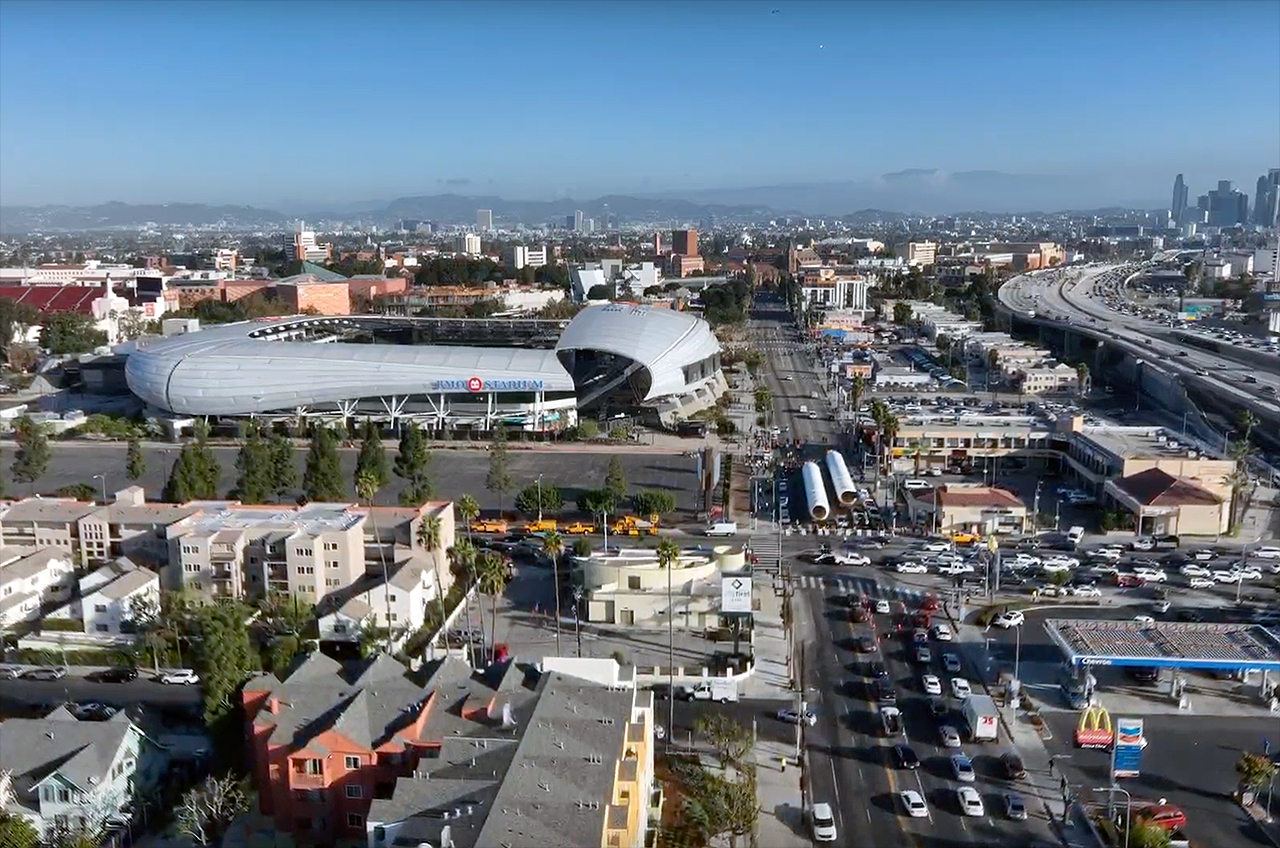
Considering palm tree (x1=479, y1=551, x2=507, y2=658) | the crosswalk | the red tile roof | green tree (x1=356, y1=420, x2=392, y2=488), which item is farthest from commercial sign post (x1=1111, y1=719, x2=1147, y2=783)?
the red tile roof

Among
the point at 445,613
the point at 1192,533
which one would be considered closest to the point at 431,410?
the point at 445,613

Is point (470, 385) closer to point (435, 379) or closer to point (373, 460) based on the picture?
point (435, 379)

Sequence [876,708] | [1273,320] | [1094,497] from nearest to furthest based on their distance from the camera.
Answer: [876,708]
[1094,497]
[1273,320]

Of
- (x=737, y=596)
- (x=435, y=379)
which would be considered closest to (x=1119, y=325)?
(x=435, y=379)

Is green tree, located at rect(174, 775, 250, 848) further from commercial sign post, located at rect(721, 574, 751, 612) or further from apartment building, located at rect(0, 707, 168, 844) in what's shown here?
commercial sign post, located at rect(721, 574, 751, 612)

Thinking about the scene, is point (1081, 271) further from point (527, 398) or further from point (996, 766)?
point (996, 766)
